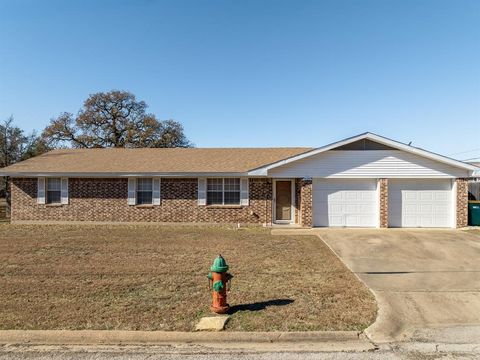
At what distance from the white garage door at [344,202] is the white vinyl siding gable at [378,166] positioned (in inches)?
17.6

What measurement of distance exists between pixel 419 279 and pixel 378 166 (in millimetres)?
8966

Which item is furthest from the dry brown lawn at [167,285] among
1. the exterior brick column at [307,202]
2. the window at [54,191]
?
the window at [54,191]

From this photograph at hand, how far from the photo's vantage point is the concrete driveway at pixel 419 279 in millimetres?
5449

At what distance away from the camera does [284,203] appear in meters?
17.6

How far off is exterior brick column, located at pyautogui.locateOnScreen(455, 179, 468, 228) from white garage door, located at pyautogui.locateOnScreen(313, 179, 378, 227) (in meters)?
3.70

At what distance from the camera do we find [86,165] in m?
18.8

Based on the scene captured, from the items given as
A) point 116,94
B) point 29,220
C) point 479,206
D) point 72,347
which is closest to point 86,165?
point 29,220

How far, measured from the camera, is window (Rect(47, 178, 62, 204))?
1825 centimetres

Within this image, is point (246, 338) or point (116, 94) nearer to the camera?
point (246, 338)

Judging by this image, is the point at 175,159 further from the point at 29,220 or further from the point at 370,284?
the point at 370,284

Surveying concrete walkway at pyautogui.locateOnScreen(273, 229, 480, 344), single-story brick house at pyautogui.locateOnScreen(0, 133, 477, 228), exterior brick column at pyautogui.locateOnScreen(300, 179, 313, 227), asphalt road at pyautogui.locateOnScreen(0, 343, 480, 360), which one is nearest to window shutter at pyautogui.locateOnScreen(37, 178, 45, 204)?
single-story brick house at pyautogui.locateOnScreen(0, 133, 477, 228)

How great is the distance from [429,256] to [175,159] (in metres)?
13.5

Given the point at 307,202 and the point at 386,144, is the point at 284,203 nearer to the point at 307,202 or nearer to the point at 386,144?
the point at 307,202

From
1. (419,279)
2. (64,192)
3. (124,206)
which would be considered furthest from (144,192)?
(419,279)
